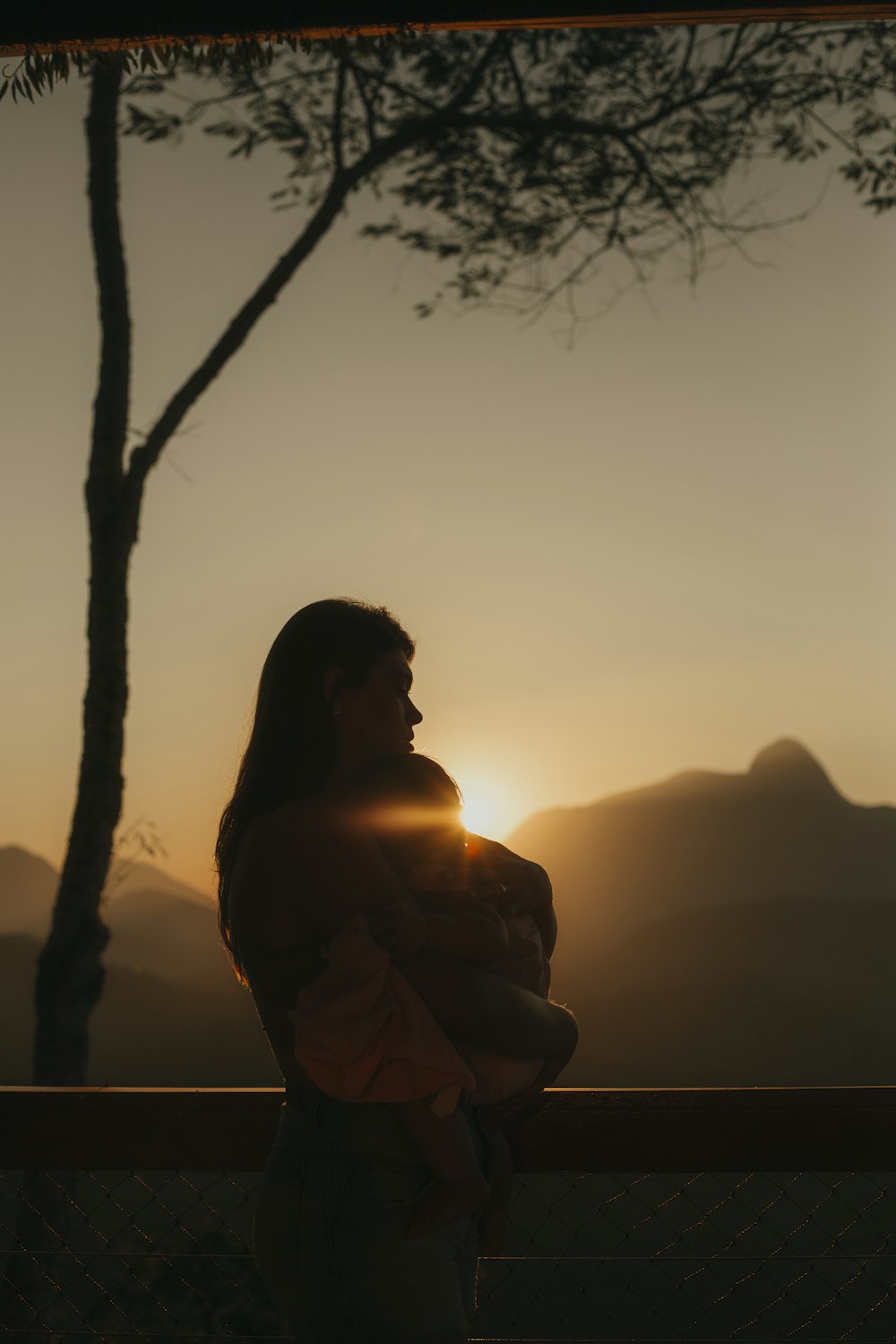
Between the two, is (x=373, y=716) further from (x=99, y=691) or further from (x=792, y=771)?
(x=792, y=771)

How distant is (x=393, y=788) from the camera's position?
1.52 m

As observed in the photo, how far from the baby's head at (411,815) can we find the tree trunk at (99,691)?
14.5ft

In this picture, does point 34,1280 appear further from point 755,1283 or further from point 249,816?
point 755,1283

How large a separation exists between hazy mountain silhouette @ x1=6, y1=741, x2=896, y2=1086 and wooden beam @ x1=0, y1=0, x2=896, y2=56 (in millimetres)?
33187

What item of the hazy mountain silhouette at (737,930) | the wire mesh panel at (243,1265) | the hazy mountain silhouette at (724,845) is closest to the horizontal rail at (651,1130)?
the wire mesh panel at (243,1265)

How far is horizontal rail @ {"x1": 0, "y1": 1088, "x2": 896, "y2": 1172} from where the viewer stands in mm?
1974

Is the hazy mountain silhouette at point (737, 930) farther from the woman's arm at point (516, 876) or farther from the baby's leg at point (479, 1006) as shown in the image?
the baby's leg at point (479, 1006)

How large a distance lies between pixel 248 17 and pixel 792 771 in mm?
70348

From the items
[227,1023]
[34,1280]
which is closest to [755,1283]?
[227,1023]

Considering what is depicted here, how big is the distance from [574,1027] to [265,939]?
1.52 ft

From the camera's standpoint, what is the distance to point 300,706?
1.59 metres

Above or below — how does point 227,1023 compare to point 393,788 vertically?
below

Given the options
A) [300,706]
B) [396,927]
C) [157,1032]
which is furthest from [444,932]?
[157,1032]

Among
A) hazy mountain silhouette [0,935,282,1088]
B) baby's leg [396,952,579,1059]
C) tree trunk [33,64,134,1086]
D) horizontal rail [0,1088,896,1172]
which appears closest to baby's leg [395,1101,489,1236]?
baby's leg [396,952,579,1059]
